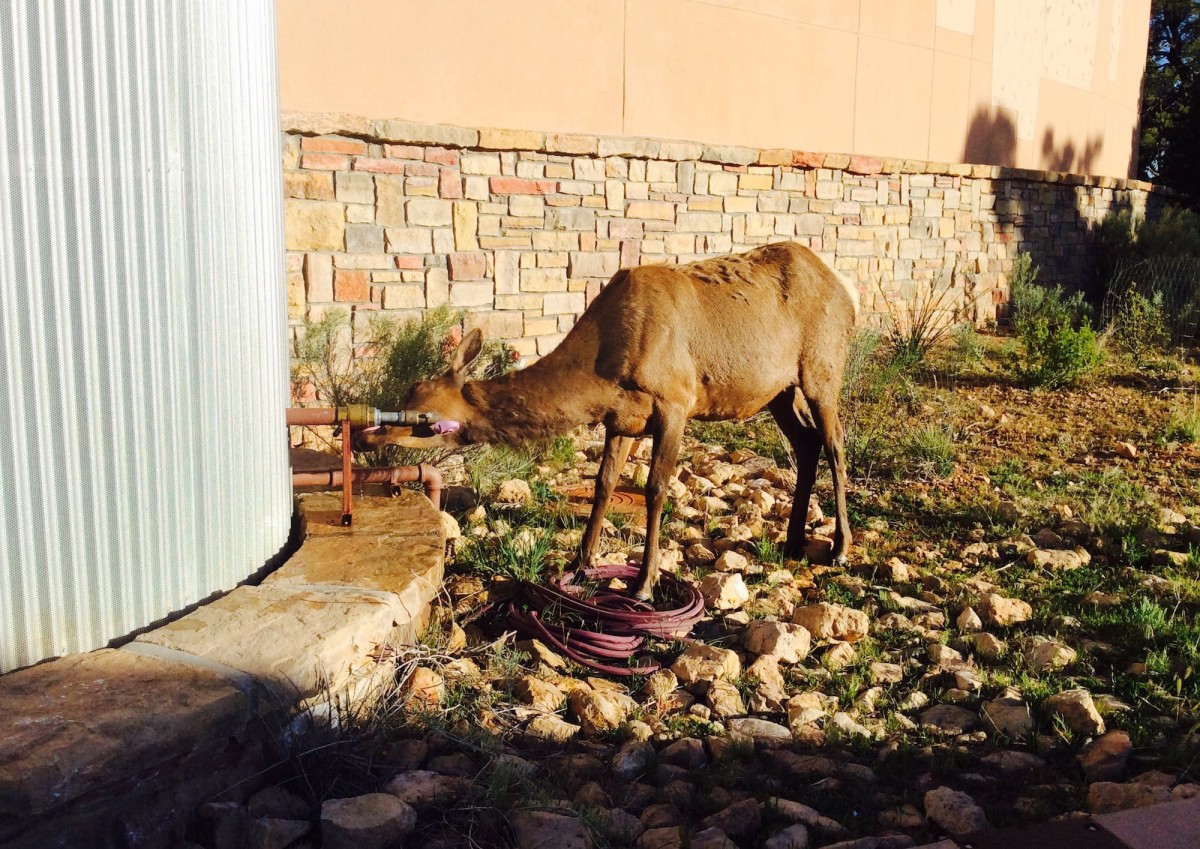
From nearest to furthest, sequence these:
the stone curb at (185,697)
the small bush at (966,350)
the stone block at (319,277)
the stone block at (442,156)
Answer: the stone curb at (185,697), the stone block at (319,277), the stone block at (442,156), the small bush at (966,350)

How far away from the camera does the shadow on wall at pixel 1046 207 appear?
13.7 m

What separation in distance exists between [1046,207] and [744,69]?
6.26m

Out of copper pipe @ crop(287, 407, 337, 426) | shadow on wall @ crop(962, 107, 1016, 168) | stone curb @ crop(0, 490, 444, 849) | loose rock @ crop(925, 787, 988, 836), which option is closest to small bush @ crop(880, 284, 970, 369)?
shadow on wall @ crop(962, 107, 1016, 168)

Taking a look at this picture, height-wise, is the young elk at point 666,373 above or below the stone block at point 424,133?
below

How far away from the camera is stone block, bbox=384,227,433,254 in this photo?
771 cm

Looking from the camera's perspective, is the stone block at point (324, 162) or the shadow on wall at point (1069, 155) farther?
the shadow on wall at point (1069, 155)

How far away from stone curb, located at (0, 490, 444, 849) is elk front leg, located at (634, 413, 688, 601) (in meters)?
1.36

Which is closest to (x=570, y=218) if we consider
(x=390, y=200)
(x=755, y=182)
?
(x=390, y=200)

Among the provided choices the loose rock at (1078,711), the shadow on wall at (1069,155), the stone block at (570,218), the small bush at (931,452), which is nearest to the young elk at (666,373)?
the small bush at (931,452)

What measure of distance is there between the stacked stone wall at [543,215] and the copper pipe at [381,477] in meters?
2.69

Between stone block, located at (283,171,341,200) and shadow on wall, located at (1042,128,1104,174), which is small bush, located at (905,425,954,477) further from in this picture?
shadow on wall, located at (1042,128,1104,174)

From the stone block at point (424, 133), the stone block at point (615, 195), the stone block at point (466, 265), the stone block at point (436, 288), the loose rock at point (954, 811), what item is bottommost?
the loose rock at point (954, 811)

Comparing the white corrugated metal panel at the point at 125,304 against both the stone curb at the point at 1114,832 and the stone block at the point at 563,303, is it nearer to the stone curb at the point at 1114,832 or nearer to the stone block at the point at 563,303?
the stone curb at the point at 1114,832

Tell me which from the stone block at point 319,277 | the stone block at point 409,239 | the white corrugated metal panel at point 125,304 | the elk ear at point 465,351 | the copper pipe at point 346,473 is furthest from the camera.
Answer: the stone block at point 409,239
